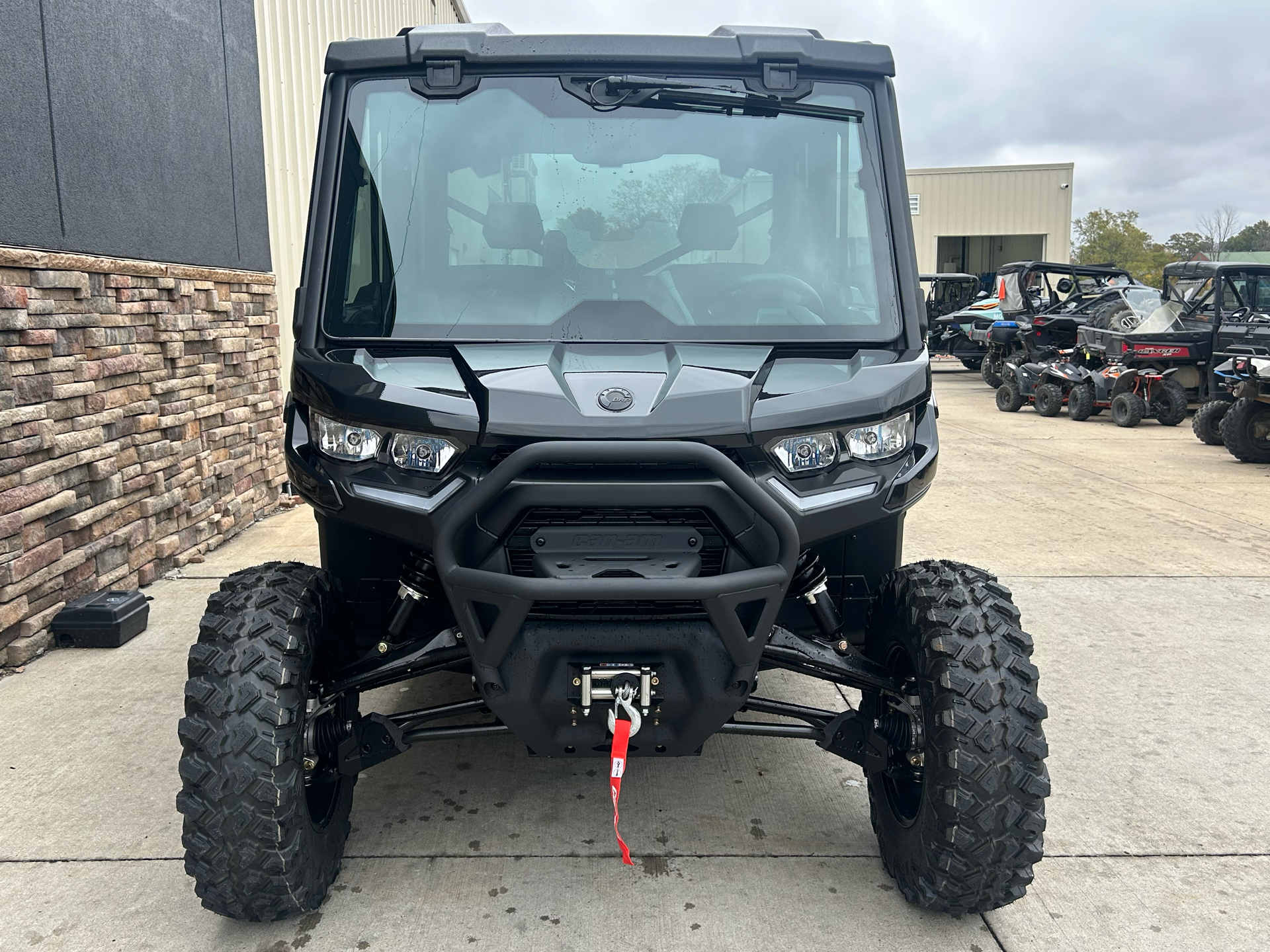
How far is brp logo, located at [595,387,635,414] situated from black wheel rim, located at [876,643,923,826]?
1.05 meters

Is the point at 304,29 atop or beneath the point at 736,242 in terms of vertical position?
atop

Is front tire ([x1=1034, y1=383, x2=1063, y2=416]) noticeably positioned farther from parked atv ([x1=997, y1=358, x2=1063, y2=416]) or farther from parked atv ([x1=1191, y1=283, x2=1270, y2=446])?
parked atv ([x1=1191, y1=283, x2=1270, y2=446])

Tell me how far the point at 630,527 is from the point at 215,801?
1.20m

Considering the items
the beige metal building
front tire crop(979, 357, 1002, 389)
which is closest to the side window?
front tire crop(979, 357, 1002, 389)

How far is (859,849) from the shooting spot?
10.4 feet

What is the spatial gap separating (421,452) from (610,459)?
1.68 feet

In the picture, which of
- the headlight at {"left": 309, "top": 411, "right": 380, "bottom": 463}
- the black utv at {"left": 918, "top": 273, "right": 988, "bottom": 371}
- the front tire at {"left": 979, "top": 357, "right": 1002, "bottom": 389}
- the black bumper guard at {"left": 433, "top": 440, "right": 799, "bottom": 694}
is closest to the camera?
the black bumper guard at {"left": 433, "top": 440, "right": 799, "bottom": 694}

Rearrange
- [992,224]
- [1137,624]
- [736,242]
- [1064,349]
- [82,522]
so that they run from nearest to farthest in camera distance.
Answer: [736,242]
[82,522]
[1137,624]
[1064,349]
[992,224]

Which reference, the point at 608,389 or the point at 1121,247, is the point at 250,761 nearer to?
the point at 608,389

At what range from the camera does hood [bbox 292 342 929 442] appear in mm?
2482

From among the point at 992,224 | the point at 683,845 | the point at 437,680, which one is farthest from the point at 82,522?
the point at 992,224

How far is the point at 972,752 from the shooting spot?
257cm

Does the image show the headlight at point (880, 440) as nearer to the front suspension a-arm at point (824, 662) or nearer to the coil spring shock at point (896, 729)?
the front suspension a-arm at point (824, 662)

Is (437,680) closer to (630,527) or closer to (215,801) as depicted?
(215,801)
